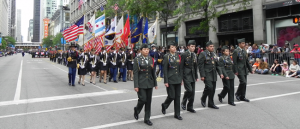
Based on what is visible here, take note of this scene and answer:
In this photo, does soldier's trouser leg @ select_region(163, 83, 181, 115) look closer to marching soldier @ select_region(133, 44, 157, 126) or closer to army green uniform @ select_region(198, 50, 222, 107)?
marching soldier @ select_region(133, 44, 157, 126)

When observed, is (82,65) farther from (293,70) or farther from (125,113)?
(293,70)

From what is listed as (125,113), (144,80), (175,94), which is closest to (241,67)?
(175,94)

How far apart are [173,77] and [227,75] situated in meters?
2.34

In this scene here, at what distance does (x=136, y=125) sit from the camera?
5582 mm

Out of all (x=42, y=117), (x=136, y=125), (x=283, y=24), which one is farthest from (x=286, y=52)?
(x=42, y=117)

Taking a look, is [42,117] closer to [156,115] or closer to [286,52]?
[156,115]

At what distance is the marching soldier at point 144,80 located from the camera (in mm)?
5711

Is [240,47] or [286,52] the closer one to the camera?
[240,47]

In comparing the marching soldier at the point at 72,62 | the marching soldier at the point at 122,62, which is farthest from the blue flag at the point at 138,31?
the marching soldier at the point at 72,62

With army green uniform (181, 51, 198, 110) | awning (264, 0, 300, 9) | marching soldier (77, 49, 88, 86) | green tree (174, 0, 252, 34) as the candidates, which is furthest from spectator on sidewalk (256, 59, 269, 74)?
army green uniform (181, 51, 198, 110)

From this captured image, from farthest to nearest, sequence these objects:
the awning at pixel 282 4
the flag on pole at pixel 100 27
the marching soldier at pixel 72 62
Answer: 1. the awning at pixel 282 4
2. the flag on pole at pixel 100 27
3. the marching soldier at pixel 72 62

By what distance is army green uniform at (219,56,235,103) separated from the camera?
7.50 m

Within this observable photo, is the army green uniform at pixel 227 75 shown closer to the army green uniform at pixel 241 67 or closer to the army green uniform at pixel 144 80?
the army green uniform at pixel 241 67

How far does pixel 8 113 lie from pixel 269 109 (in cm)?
735
